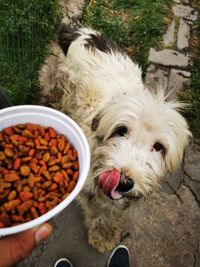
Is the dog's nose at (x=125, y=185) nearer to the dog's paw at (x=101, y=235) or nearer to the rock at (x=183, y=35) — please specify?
the dog's paw at (x=101, y=235)

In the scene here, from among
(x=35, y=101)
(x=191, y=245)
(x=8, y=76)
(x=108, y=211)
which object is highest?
(x=8, y=76)

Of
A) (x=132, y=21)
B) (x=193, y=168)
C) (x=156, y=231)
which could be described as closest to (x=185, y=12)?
(x=132, y=21)

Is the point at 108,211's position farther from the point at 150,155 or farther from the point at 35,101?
the point at 35,101

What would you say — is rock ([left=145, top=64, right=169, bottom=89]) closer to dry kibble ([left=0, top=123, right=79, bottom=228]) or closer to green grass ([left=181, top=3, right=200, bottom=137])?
green grass ([left=181, top=3, right=200, bottom=137])

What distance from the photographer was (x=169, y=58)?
5.00m

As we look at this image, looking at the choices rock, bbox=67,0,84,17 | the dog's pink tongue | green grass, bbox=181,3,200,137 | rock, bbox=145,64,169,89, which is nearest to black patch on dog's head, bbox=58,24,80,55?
rock, bbox=67,0,84,17

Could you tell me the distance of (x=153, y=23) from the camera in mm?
5348

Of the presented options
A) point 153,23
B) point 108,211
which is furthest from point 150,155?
point 153,23

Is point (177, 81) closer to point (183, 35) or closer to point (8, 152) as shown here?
point (183, 35)

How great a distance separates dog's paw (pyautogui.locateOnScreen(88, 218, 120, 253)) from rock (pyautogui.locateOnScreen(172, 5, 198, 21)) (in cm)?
366

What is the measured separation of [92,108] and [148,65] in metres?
1.76

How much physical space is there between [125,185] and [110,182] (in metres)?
0.10

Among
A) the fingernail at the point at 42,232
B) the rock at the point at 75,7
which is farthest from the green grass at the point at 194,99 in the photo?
the fingernail at the point at 42,232

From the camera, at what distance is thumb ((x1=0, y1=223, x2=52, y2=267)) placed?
5.85 feet
